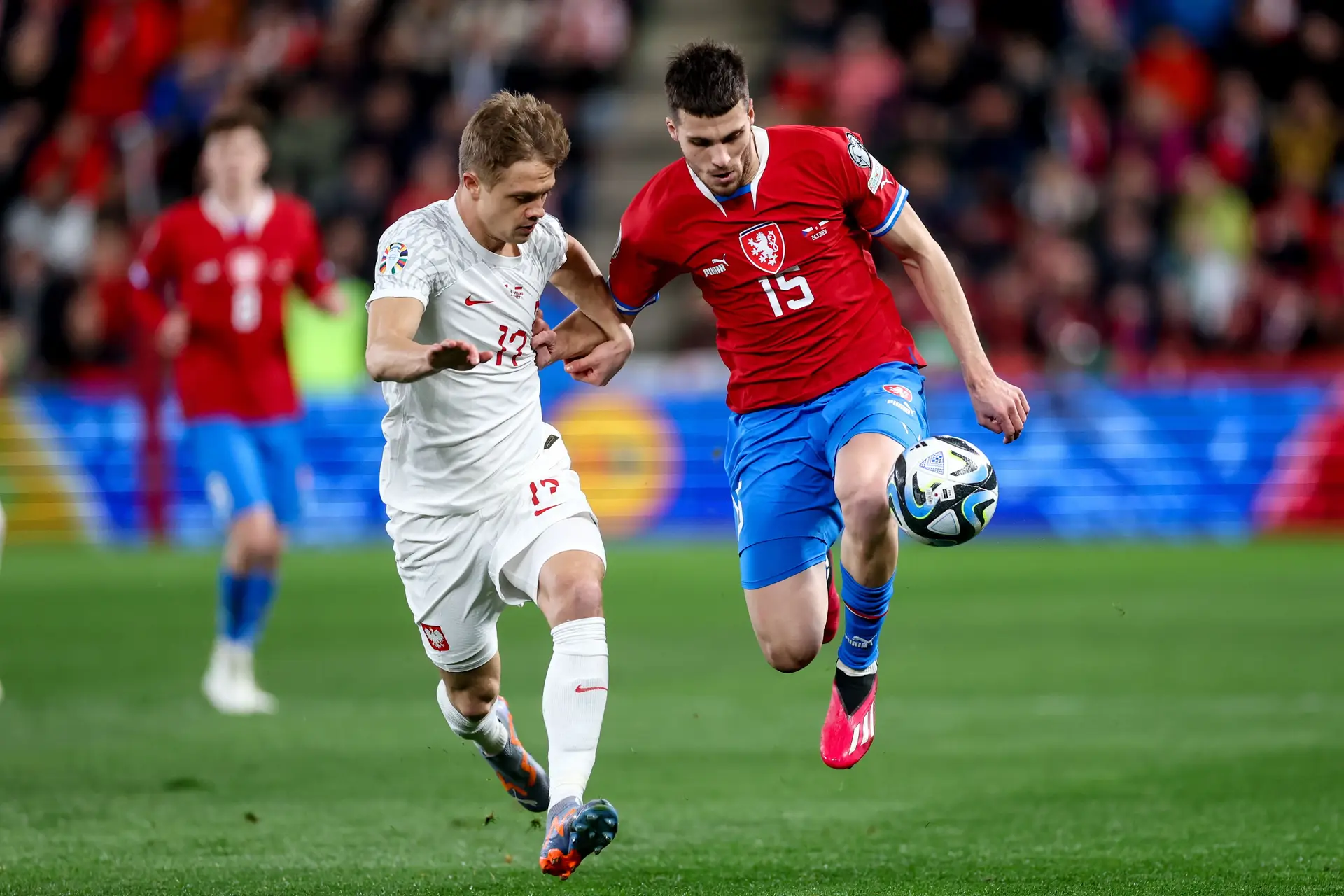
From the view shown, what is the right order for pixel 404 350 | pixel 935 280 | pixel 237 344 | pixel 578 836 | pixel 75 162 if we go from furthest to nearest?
pixel 75 162 < pixel 237 344 < pixel 935 280 < pixel 404 350 < pixel 578 836

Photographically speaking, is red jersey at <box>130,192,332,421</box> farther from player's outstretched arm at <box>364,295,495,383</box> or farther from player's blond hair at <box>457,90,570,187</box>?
player's blond hair at <box>457,90,570,187</box>

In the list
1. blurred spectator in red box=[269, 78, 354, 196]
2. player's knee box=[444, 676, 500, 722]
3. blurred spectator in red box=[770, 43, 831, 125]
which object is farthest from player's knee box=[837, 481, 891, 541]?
blurred spectator in red box=[269, 78, 354, 196]

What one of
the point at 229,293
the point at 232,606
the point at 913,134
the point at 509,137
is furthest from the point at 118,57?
the point at 509,137

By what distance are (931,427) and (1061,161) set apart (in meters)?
3.76

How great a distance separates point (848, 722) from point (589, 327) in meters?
1.73

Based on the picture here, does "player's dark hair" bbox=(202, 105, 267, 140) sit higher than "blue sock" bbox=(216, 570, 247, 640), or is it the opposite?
"player's dark hair" bbox=(202, 105, 267, 140)

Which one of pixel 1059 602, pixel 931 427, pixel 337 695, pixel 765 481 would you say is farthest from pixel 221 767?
pixel 931 427

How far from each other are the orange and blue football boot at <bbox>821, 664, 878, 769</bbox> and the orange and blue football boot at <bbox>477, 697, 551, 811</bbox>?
40.2 inches

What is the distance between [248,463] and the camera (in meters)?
9.65

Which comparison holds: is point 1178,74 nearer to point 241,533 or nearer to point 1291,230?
point 1291,230

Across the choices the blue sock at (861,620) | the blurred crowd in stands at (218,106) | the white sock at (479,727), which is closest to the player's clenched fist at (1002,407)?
the blue sock at (861,620)

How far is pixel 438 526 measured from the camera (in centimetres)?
593

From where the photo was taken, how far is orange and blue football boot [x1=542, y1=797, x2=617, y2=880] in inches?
197

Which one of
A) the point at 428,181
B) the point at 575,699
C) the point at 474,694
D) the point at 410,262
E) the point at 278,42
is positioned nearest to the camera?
the point at 575,699
